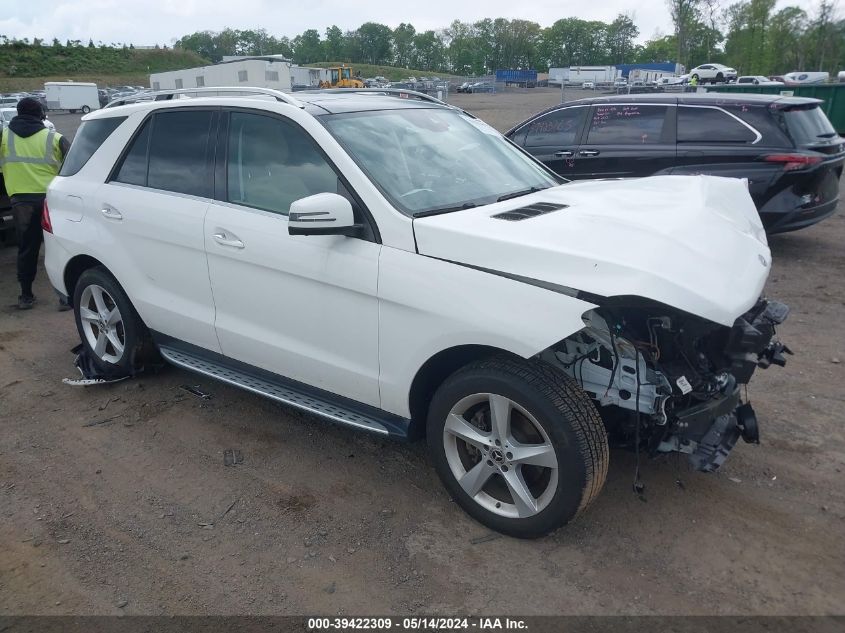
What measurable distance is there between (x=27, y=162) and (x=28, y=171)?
3.5 inches

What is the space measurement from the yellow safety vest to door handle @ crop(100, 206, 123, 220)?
2764 mm

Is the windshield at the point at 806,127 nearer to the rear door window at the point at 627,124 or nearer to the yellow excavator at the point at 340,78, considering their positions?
the rear door window at the point at 627,124

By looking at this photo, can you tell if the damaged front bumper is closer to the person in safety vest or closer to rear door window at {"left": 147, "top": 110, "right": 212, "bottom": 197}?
rear door window at {"left": 147, "top": 110, "right": 212, "bottom": 197}

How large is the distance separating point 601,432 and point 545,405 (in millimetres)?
289

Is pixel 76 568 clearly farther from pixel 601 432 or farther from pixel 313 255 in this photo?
pixel 601 432

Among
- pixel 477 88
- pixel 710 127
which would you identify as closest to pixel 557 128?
pixel 710 127

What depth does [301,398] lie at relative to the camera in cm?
370

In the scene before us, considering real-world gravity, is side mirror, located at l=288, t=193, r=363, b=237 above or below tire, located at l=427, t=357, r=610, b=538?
above

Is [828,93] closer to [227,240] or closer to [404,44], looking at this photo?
[227,240]

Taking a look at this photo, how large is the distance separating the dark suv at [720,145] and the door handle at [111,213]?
5.45m

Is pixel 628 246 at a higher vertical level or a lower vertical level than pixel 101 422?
higher

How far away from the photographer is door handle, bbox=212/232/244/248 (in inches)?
147

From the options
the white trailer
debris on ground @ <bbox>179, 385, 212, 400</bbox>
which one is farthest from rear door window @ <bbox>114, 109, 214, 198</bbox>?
the white trailer

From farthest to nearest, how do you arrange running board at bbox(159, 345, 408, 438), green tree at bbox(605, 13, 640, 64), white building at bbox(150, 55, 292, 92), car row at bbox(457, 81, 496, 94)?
1. green tree at bbox(605, 13, 640, 64)
2. car row at bbox(457, 81, 496, 94)
3. white building at bbox(150, 55, 292, 92)
4. running board at bbox(159, 345, 408, 438)
